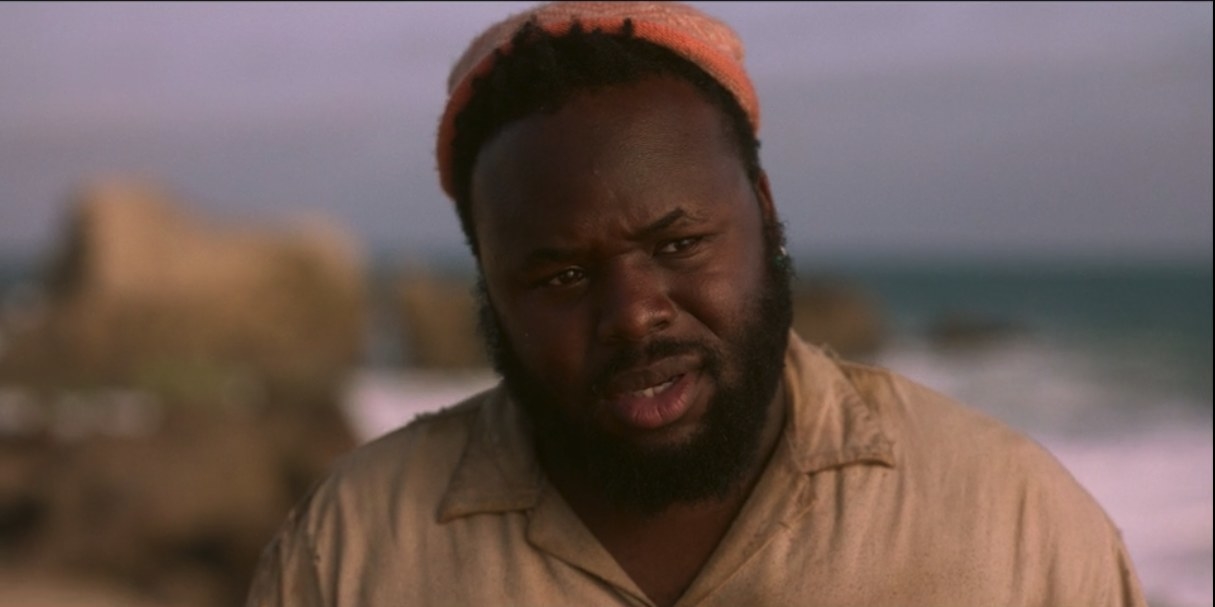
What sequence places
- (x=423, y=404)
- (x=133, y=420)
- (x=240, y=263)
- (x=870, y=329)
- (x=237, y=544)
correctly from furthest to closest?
(x=870, y=329)
(x=423, y=404)
(x=240, y=263)
(x=133, y=420)
(x=237, y=544)

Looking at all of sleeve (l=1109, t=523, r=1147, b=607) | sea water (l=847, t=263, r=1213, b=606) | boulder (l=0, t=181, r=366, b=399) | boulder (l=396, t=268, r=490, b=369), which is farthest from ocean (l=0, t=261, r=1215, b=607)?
sleeve (l=1109, t=523, r=1147, b=607)

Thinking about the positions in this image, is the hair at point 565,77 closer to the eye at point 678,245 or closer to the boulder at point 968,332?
the eye at point 678,245

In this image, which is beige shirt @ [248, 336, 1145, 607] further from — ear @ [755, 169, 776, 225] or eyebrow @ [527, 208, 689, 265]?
eyebrow @ [527, 208, 689, 265]

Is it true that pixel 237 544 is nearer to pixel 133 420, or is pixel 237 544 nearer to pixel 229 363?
pixel 133 420

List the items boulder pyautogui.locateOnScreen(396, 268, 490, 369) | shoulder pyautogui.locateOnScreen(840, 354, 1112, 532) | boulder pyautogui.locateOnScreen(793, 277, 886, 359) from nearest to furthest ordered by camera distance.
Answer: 1. shoulder pyautogui.locateOnScreen(840, 354, 1112, 532)
2. boulder pyautogui.locateOnScreen(396, 268, 490, 369)
3. boulder pyautogui.locateOnScreen(793, 277, 886, 359)

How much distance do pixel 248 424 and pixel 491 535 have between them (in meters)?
7.58

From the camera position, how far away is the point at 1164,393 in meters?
19.0

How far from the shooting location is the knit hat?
2.31 metres

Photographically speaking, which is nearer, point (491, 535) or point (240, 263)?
point (491, 535)

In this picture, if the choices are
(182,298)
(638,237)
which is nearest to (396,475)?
(638,237)

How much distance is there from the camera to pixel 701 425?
2240mm

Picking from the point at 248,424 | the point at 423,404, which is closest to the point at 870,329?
the point at 423,404

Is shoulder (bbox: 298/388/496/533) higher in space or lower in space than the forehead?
lower

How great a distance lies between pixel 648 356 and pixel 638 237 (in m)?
0.18
